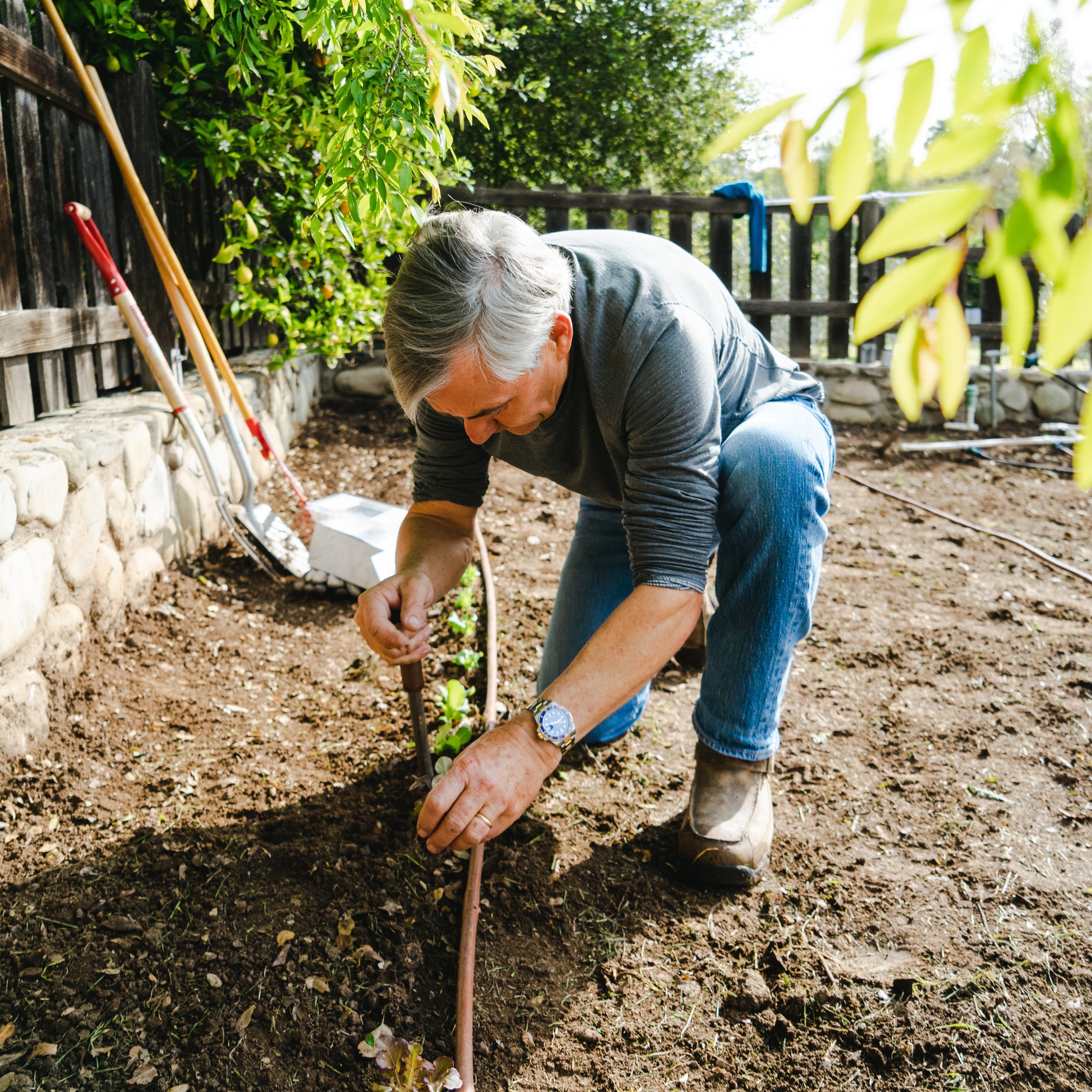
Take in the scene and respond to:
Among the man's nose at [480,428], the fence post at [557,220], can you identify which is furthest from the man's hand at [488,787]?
the fence post at [557,220]

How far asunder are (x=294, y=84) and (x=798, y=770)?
316 cm

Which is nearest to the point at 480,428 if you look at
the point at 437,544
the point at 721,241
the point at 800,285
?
the point at 437,544

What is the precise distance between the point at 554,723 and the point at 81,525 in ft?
5.24

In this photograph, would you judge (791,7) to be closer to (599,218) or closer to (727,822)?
(727,822)

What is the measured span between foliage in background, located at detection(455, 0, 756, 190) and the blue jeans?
6631mm

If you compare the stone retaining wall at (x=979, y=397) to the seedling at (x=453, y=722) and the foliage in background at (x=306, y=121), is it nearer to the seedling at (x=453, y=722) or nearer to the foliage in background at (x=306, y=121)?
the foliage in background at (x=306, y=121)

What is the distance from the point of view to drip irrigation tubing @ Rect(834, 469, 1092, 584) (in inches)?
142

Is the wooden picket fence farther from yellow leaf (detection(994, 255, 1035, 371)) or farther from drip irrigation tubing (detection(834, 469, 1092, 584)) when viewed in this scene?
drip irrigation tubing (detection(834, 469, 1092, 584))

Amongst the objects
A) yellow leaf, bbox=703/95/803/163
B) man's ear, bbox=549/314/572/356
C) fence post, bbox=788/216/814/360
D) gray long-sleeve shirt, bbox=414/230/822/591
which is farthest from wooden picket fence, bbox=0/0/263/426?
fence post, bbox=788/216/814/360

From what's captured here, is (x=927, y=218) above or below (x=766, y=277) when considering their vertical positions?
below

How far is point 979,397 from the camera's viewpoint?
662cm

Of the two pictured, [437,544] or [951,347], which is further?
[437,544]

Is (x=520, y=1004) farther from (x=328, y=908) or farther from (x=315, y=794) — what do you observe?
(x=315, y=794)

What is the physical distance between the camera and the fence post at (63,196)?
2.82 meters
